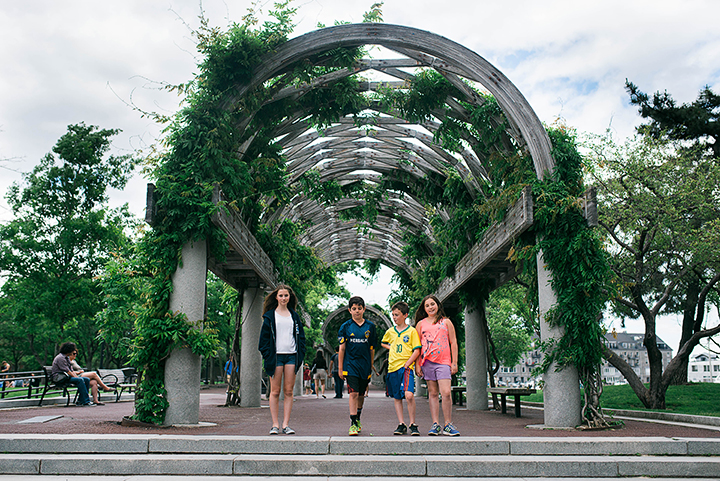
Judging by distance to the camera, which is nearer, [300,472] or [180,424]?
[300,472]

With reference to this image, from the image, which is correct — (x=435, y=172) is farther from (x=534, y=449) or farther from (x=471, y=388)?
(x=534, y=449)

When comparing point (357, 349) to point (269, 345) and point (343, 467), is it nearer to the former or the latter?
point (269, 345)

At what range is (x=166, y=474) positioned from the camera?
198 inches

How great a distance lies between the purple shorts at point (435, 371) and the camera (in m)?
6.65

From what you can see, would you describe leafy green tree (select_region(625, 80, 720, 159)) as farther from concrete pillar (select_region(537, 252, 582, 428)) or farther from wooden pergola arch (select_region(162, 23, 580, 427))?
concrete pillar (select_region(537, 252, 582, 428))

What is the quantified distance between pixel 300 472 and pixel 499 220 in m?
6.33

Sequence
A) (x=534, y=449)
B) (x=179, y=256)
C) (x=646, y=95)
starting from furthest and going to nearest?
(x=646, y=95)
(x=179, y=256)
(x=534, y=449)

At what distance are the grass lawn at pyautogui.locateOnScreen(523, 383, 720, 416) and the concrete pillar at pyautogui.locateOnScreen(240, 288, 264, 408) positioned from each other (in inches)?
376

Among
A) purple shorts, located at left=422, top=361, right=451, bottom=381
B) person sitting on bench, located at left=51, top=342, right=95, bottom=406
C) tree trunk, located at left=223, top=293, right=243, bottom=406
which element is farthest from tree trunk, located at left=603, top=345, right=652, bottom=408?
person sitting on bench, located at left=51, top=342, right=95, bottom=406

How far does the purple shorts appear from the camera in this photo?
665 cm

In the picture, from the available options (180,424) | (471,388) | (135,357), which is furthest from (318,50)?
(471,388)

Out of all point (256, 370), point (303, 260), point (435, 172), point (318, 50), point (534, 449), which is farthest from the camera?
point (303, 260)

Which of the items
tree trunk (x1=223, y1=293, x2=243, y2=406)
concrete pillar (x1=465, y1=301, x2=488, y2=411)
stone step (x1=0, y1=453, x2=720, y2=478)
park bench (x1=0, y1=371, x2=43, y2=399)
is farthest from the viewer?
concrete pillar (x1=465, y1=301, x2=488, y2=411)

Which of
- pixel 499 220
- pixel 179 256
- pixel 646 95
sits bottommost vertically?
pixel 179 256
